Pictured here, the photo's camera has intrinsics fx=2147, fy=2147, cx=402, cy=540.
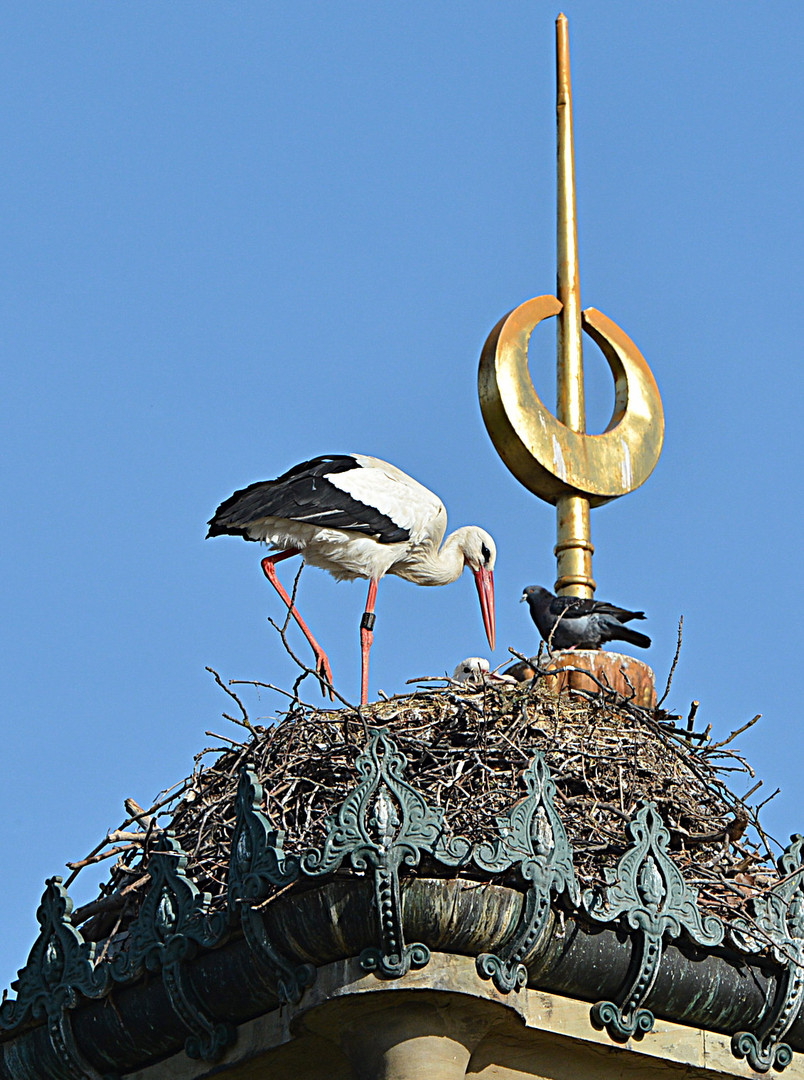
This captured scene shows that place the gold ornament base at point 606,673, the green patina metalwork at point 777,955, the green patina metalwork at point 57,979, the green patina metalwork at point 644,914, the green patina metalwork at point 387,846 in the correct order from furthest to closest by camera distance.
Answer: the gold ornament base at point 606,673 < the green patina metalwork at point 57,979 < the green patina metalwork at point 777,955 < the green patina metalwork at point 644,914 < the green patina metalwork at point 387,846

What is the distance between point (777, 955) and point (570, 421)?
4.29 meters

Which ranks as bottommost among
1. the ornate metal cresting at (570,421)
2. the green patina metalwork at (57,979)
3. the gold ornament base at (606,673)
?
the green patina metalwork at (57,979)

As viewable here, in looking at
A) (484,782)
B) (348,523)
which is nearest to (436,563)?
(348,523)

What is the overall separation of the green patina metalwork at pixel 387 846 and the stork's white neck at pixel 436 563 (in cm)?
472

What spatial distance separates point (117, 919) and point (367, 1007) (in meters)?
1.70

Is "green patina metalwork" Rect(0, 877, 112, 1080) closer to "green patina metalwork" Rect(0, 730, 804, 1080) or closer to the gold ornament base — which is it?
"green patina metalwork" Rect(0, 730, 804, 1080)

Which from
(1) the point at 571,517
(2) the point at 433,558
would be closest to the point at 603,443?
(1) the point at 571,517

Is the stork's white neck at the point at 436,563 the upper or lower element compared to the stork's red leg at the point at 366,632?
upper

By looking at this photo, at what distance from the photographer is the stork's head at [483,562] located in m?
13.7

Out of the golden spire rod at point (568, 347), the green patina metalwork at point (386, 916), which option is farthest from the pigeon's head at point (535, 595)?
the green patina metalwork at point (386, 916)

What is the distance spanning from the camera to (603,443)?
41.9 feet

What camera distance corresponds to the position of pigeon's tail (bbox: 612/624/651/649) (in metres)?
12.2

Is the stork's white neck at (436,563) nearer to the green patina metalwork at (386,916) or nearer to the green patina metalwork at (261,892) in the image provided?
the green patina metalwork at (386,916)

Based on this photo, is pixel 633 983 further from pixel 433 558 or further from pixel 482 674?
pixel 433 558
